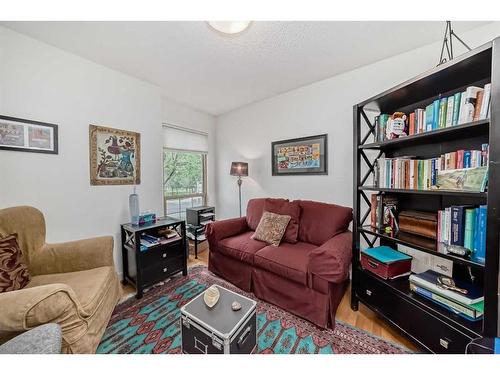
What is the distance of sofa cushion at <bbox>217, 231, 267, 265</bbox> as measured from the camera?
198cm

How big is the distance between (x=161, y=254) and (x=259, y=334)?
4.19 feet

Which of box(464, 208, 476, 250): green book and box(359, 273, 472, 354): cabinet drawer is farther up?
box(464, 208, 476, 250): green book

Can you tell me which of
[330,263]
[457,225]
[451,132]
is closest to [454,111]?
[451,132]

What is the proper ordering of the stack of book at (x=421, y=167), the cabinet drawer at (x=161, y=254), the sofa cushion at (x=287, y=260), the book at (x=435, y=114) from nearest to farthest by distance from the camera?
the stack of book at (x=421, y=167)
the book at (x=435, y=114)
the sofa cushion at (x=287, y=260)
the cabinet drawer at (x=161, y=254)

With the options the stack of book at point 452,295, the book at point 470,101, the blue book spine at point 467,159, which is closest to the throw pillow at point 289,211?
the stack of book at point 452,295

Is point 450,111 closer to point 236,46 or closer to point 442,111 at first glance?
point 442,111

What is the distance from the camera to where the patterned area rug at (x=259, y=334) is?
1.35 m

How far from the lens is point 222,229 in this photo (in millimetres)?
2330

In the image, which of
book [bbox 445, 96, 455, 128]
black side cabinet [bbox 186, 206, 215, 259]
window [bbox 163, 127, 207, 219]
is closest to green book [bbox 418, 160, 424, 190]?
book [bbox 445, 96, 455, 128]

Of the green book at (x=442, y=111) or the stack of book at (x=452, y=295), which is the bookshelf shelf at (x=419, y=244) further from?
the green book at (x=442, y=111)

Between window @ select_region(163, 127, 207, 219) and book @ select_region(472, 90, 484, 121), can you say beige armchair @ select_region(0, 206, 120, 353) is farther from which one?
book @ select_region(472, 90, 484, 121)

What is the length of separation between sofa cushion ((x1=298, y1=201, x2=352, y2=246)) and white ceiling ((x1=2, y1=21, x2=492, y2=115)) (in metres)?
1.51

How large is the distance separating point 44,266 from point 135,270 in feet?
2.20
